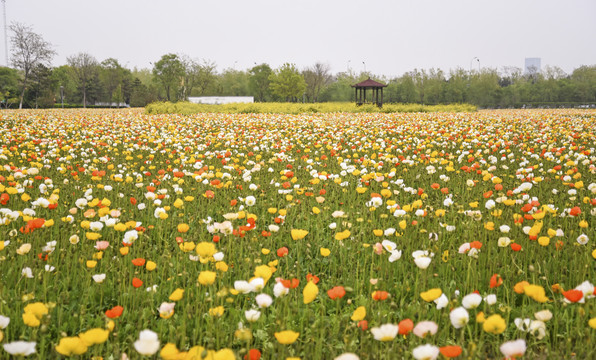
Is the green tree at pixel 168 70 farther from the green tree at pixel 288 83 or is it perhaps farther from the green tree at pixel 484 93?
the green tree at pixel 484 93

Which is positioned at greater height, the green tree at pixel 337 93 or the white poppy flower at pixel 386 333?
the green tree at pixel 337 93

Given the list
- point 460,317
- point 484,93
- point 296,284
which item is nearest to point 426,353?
point 460,317

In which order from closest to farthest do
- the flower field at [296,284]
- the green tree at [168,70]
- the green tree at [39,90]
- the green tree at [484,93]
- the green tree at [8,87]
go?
the flower field at [296,284], the green tree at [8,87], the green tree at [39,90], the green tree at [484,93], the green tree at [168,70]

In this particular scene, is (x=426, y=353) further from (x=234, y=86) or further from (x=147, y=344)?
(x=234, y=86)

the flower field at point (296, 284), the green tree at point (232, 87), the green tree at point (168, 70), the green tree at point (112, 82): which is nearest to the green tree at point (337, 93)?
the green tree at point (232, 87)

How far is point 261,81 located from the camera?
6725cm

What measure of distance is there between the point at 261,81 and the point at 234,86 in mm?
17081

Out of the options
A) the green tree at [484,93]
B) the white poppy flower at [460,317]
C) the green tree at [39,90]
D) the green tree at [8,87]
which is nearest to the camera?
the white poppy flower at [460,317]

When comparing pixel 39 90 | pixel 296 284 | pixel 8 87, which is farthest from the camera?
pixel 39 90

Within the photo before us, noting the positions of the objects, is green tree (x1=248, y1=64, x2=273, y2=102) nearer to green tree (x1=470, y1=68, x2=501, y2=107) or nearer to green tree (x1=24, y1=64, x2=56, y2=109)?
green tree (x1=24, y1=64, x2=56, y2=109)

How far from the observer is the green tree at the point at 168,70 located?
66.0 meters

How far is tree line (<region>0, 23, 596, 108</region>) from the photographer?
56.4m

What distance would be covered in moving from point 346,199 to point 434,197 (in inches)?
42.8

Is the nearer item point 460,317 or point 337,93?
point 460,317
